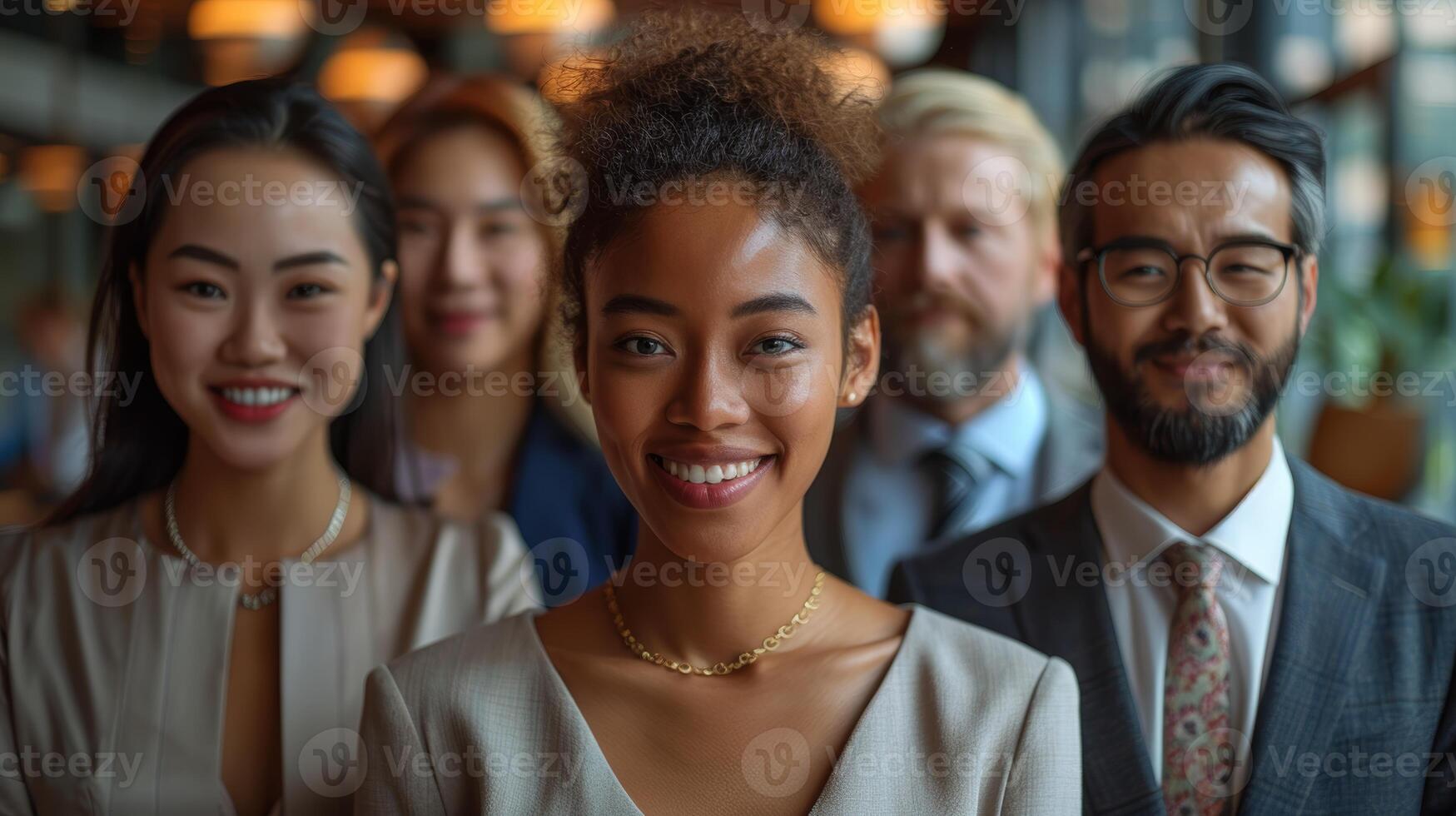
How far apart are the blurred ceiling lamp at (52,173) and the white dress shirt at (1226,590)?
18.9 feet

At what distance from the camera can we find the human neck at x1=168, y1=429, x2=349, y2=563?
6.97 ft

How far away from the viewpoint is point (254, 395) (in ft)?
6.70

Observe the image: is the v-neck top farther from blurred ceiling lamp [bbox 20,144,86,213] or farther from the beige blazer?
blurred ceiling lamp [bbox 20,144,86,213]

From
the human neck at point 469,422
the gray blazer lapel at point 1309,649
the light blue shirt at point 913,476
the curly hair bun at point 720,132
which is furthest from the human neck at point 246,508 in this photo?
the gray blazer lapel at point 1309,649

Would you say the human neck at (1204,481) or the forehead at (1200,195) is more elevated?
the forehead at (1200,195)

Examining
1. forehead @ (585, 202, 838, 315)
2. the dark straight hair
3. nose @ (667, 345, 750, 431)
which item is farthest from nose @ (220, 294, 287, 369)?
nose @ (667, 345, 750, 431)

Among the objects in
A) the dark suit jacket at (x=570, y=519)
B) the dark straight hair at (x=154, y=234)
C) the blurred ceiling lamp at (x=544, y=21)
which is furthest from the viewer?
the blurred ceiling lamp at (x=544, y=21)

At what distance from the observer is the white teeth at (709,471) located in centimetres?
159

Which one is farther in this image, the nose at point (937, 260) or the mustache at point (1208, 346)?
the nose at point (937, 260)

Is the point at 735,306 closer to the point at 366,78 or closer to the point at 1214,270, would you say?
the point at 1214,270

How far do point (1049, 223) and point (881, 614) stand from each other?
170cm

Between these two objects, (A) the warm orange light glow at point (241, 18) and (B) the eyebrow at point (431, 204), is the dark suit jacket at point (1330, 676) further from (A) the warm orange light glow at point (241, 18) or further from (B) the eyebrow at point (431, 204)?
(A) the warm orange light glow at point (241, 18)

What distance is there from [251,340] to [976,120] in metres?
1.77

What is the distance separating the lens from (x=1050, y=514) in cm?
218
